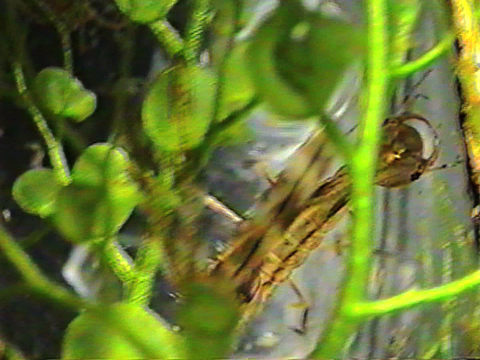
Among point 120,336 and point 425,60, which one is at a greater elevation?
point 425,60

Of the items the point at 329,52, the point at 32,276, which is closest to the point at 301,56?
the point at 329,52

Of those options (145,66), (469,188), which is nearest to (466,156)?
(469,188)

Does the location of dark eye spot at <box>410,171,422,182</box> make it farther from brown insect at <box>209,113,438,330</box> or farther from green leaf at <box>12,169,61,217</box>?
green leaf at <box>12,169,61,217</box>

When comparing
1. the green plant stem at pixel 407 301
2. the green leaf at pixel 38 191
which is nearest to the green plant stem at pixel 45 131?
the green leaf at pixel 38 191

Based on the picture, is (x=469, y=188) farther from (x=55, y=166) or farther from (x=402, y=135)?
(x=55, y=166)

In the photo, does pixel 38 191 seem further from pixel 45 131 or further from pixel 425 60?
pixel 425 60

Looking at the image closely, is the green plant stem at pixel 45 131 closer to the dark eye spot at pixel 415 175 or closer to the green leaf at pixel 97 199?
the green leaf at pixel 97 199
